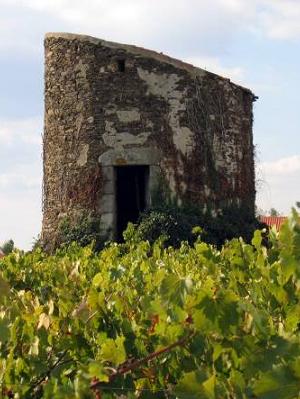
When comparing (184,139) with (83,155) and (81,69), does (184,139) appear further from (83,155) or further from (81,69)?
(81,69)

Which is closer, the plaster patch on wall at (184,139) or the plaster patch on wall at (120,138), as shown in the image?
the plaster patch on wall at (120,138)

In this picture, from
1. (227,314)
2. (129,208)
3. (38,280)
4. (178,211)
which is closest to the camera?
(227,314)

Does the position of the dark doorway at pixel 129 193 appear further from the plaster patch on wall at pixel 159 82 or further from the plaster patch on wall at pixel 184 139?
the plaster patch on wall at pixel 159 82

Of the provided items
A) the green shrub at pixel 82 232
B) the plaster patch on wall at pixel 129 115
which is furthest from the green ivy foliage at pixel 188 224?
the plaster patch on wall at pixel 129 115

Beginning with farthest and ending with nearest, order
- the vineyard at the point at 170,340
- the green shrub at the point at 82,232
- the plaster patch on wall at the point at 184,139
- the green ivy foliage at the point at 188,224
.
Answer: the plaster patch on wall at the point at 184,139 < the green shrub at the point at 82,232 < the green ivy foliage at the point at 188,224 < the vineyard at the point at 170,340

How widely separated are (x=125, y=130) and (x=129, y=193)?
251cm

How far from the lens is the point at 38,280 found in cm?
620

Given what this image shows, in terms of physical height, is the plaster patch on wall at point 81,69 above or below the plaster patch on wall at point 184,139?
above

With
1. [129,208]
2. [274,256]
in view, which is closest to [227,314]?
[274,256]

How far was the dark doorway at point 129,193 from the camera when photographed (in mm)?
15148

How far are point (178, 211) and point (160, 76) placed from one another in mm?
2194

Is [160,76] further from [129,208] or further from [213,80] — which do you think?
[129,208]

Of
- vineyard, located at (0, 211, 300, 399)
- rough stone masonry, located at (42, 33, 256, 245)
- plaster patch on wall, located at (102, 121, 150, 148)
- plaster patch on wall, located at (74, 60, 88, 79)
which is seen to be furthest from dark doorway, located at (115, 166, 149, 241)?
vineyard, located at (0, 211, 300, 399)

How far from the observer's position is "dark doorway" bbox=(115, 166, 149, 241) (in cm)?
1515
